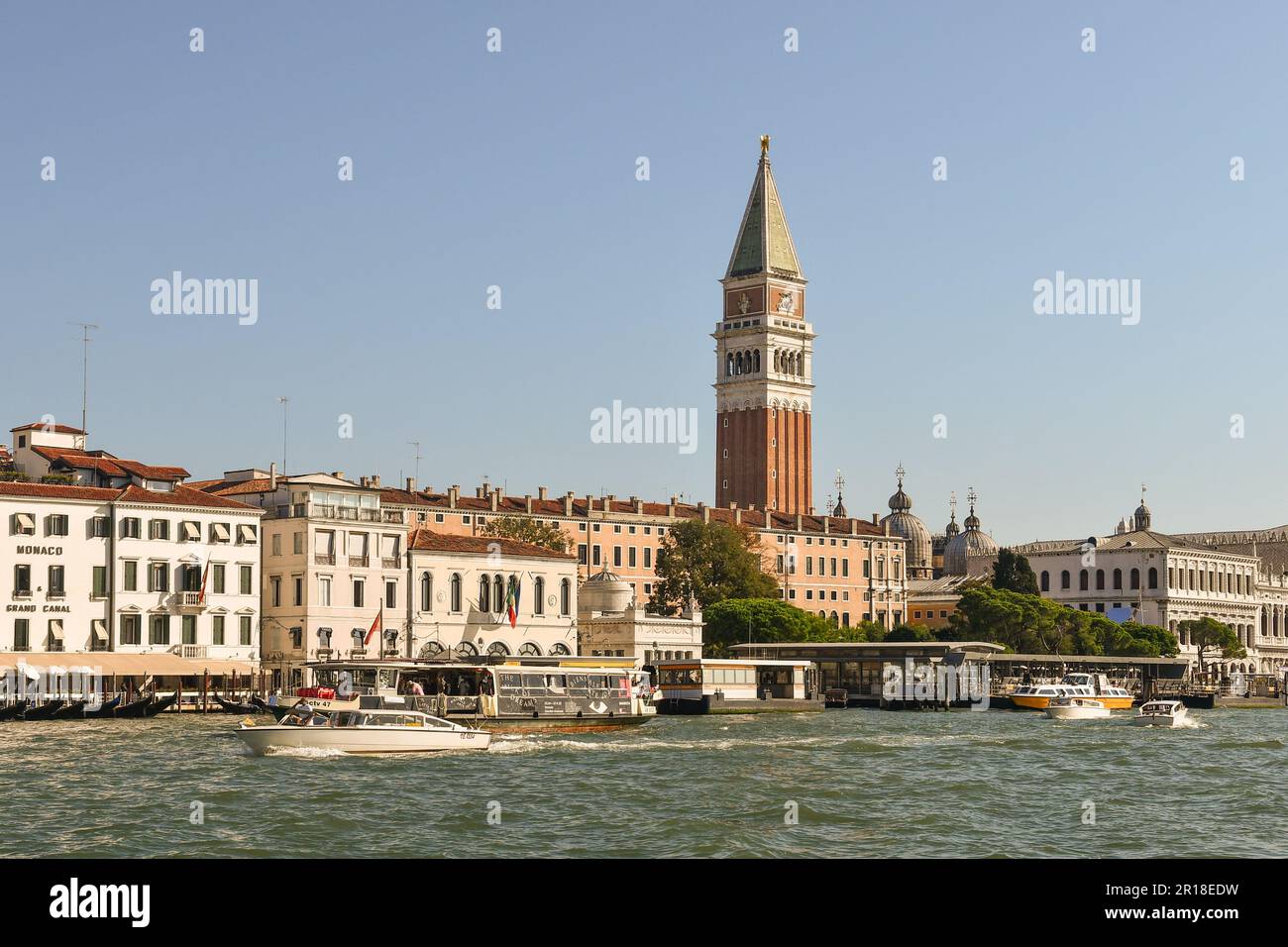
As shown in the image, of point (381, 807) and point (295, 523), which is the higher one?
point (295, 523)

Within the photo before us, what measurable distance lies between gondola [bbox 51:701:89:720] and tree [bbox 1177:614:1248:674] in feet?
268

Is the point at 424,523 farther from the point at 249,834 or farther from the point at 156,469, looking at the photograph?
the point at 249,834

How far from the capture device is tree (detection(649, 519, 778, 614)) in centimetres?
8962

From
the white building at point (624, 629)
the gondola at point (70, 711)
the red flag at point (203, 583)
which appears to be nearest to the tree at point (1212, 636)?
the white building at point (624, 629)

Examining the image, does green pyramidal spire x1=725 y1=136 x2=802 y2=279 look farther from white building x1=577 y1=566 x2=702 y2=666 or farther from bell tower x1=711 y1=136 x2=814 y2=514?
white building x1=577 y1=566 x2=702 y2=666

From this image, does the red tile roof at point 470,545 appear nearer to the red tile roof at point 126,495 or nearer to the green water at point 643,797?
the red tile roof at point 126,495

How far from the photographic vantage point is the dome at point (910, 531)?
147 metres

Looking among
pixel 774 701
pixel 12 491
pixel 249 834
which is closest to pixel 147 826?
pixel 249 834

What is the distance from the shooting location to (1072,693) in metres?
69.6

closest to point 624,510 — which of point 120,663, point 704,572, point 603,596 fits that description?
point 704,572

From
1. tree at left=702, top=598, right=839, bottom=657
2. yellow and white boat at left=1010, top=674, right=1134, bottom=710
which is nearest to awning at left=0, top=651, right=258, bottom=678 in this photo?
tree at left=702, top=598, right=839, bottom=657

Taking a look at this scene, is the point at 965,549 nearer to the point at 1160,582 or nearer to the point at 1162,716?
the point at 1160,582
